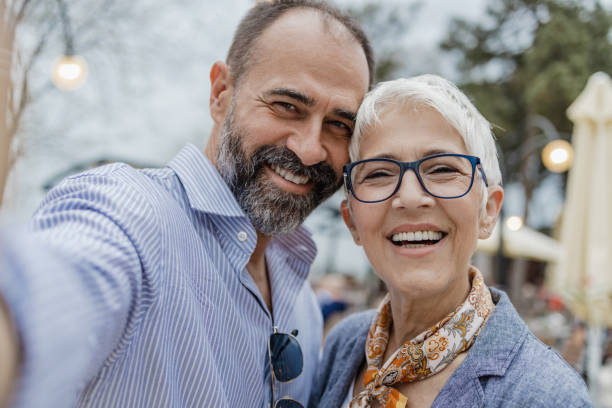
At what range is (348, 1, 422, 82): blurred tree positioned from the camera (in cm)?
1802

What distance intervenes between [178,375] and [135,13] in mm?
7671

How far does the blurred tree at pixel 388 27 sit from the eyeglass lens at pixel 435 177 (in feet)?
55.7

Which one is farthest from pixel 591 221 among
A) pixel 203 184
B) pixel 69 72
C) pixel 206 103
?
pixel 206 103

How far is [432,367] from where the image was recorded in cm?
158

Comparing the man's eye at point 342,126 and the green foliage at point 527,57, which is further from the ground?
the green foliage at point 527,57

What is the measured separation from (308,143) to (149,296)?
0.89 meters

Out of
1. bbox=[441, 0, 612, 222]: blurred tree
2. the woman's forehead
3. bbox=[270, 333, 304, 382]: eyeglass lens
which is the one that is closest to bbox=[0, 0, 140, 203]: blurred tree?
bbox=[270, 333, 304, 382]: eyeglass lens

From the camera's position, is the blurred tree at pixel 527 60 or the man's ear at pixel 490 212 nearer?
the man's ear at pixel 490 212

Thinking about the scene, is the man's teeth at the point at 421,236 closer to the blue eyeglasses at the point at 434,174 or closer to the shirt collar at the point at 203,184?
the blue eyeglasses at the point at 434,174

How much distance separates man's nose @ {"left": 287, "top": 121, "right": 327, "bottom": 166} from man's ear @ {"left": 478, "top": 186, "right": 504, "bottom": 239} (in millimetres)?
634

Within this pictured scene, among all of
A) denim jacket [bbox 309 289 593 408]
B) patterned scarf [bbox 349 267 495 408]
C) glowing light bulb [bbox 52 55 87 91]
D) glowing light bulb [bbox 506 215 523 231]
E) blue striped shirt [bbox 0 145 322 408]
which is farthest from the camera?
glowing light bulb [bbox 506 215 523 231]

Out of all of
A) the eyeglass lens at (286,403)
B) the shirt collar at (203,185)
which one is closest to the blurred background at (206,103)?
the shirt collar at (203,185)

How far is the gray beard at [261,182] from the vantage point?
179 centimetres

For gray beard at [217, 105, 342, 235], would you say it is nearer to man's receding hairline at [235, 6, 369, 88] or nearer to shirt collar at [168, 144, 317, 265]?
shirt collar at [168, 144, 317, 265]
